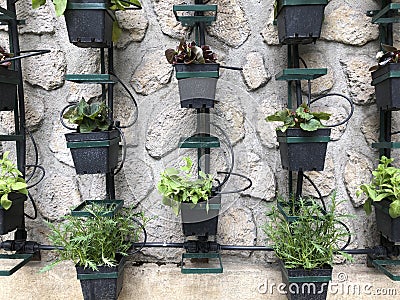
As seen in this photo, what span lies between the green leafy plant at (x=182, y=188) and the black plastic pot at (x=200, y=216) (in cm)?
2

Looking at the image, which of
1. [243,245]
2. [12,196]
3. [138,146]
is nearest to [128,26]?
[138,146]

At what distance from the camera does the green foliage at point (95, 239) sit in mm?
1307

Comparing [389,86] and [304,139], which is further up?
[389,86]

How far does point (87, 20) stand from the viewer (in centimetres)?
126

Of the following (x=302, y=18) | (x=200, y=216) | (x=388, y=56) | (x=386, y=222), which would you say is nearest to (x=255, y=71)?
(x=302, y=18)

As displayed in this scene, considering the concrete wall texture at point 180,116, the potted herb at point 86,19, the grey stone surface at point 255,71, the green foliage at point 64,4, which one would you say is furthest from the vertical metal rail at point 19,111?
the grey stone surface at point 255,71

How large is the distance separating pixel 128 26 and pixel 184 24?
19 cm

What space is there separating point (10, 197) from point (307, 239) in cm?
86

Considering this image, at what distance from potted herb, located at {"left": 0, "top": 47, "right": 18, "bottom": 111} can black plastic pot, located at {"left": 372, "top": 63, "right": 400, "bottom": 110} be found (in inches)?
42.7

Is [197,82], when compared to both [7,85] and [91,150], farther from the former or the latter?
[7,85]

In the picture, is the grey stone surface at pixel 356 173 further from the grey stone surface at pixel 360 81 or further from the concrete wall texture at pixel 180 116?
the grey stone surface at pixel 360 81

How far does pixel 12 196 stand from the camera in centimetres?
133

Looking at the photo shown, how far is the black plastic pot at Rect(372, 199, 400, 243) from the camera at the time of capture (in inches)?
50.8

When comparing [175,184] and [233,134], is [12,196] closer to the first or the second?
[175,184]
